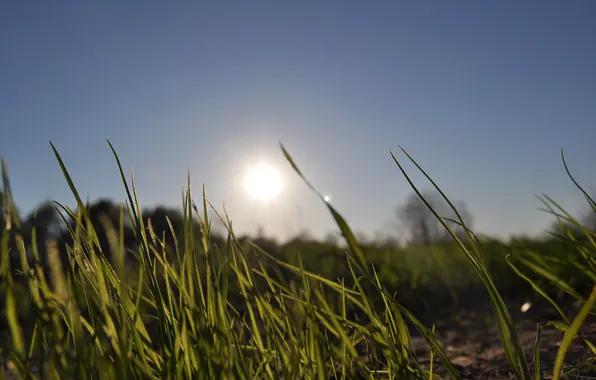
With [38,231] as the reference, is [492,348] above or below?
below

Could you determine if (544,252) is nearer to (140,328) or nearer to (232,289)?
(232,289)

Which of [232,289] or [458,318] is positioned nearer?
[458,318]

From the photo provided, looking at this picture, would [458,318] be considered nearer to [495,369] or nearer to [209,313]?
[495,369]

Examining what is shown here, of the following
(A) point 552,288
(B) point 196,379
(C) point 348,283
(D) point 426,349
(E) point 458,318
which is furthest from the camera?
(C) point 348,283

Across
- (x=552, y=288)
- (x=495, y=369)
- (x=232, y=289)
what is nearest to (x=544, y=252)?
(x=552, y=288)

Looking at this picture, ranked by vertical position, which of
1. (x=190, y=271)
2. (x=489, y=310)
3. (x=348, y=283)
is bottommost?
(x=489, y=310)

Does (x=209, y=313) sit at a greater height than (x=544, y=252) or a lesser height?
greater

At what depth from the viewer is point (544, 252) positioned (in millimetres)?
5012

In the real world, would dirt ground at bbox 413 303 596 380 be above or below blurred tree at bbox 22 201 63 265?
below

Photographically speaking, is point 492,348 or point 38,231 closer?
point 492,348

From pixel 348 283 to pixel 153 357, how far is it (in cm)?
307

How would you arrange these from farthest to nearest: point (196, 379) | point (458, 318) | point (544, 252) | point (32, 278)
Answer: point (544, 252) < point (458, 318) < point (196, 379) < point (32, 278)

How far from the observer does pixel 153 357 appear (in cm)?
109

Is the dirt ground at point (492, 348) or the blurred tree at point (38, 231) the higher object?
the blurred tree at point (38, 231)
